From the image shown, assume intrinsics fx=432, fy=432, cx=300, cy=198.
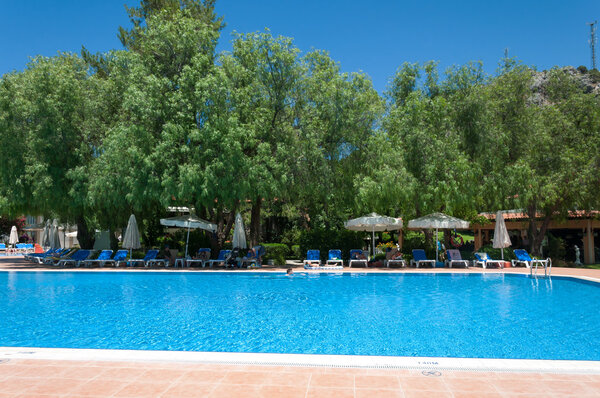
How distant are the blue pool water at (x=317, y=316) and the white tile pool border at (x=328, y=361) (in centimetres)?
129

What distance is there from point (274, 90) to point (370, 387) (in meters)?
18.2

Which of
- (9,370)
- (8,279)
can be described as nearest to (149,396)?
(9,370)

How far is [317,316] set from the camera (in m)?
9.23

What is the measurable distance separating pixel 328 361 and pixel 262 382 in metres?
0.99

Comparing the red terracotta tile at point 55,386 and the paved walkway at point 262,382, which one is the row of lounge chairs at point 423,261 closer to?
the paved walkway at point 262,382

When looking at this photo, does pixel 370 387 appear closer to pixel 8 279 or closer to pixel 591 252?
pixel 8 279

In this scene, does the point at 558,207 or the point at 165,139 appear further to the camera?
the point at 558,207

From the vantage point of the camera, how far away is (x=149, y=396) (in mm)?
3971

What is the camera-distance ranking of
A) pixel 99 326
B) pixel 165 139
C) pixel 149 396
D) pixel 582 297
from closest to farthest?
1. pixel 149 396
2. pixel 99 326
3. pixel 582 297
4. pixel 165 139

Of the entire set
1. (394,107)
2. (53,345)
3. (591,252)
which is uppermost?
(394,107)

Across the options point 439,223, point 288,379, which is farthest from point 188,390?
point 439,223

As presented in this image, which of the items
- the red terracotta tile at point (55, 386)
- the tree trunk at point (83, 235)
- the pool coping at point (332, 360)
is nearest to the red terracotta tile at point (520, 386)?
the pool coping at point (332, 360)

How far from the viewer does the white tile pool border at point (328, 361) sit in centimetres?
477

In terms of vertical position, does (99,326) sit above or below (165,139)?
below
